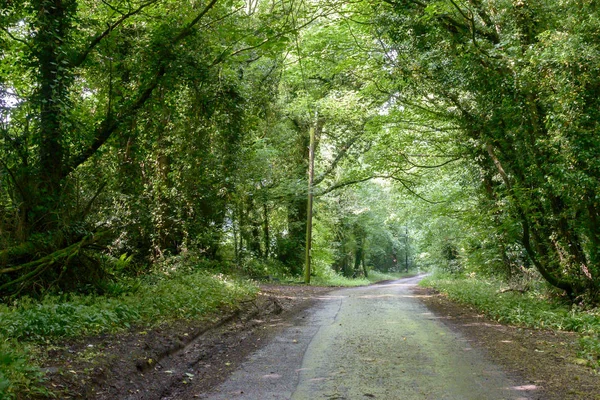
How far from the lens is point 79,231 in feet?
30.8

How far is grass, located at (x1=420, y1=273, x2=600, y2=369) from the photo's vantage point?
23.8ft

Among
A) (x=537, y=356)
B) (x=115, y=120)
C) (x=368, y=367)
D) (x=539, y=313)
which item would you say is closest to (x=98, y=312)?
(x=368, y=367)

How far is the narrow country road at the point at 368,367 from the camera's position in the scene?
5.05m

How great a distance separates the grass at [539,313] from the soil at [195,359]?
0.30m

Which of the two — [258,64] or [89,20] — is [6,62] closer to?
[89,20]

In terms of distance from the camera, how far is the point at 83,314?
6820 mm

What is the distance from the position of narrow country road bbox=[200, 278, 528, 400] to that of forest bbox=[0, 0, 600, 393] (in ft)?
13.7

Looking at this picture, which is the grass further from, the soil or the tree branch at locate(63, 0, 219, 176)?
the tree branch at locate(63, 0, 219, 176)

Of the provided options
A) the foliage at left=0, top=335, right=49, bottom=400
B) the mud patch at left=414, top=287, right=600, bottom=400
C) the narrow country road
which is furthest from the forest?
the narrow country road

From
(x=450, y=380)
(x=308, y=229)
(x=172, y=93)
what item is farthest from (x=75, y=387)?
(x=308, y=229)

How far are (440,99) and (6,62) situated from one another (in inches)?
447

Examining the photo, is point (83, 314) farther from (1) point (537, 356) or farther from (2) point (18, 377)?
(1) point (537, 356)

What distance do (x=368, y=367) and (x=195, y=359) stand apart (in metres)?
2.52

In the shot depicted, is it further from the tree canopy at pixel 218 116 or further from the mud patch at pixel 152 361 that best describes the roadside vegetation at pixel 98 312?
the tree canopy at pixel 218 116
